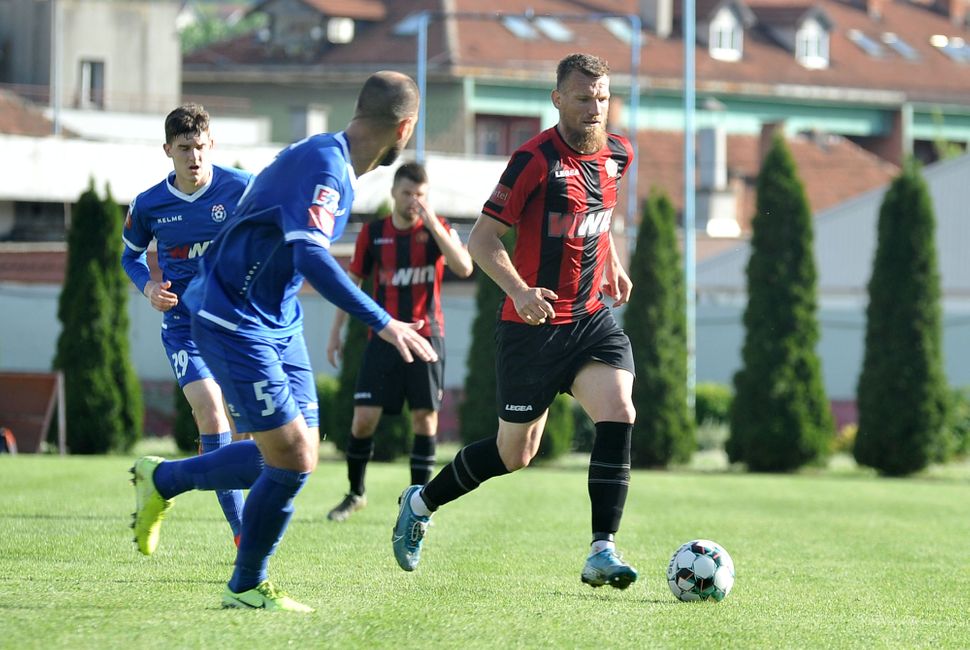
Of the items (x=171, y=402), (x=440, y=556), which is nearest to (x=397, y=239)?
(x=440, y=556)

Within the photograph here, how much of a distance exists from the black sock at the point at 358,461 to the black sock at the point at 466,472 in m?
3.50

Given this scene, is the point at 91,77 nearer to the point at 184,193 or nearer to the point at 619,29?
the point at 619,29

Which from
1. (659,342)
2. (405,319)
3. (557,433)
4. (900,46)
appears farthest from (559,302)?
(900,46)

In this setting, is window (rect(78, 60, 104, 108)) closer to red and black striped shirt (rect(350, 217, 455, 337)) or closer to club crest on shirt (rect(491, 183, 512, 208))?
red and black striped shirt (rect(350, 217, 455, 337))

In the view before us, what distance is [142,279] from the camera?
27.5 ft

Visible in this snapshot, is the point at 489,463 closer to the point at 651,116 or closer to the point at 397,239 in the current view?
the point at 397,239

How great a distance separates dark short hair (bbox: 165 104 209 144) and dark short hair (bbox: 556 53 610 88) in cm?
194

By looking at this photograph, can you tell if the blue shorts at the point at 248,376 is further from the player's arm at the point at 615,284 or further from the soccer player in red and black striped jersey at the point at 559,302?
the player's arm at the point at 615,284

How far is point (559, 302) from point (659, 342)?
14825 mm

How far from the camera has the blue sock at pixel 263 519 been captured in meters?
6.26

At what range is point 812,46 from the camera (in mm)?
57062

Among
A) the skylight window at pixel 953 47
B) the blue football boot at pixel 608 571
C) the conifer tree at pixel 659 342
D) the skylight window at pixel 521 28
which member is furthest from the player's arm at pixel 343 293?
the skylight window at pixel 953 47

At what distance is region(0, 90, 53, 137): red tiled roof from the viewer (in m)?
39.8

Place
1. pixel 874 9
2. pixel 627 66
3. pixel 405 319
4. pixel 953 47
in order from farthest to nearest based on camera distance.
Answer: pixel 874 9 < pixel 953 47 < pixel 627 66 < pixel 405 319
